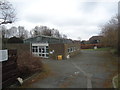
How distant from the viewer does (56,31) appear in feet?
209

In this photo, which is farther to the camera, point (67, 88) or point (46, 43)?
point (46, 43)

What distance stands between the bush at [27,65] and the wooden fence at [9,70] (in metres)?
1.72

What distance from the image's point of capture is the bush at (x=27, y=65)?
34.1ft

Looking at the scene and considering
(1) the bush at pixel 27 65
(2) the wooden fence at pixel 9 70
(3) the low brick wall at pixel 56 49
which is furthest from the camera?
(3) the low brick wall at pixel 56 49

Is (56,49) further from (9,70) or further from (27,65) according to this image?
(9,70)

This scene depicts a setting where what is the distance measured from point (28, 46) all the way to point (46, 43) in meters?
3.85

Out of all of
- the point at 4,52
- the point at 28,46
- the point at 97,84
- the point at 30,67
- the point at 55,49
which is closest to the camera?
the point at 4,52

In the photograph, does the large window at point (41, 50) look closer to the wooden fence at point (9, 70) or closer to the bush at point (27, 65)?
the bush at point (27, 65)

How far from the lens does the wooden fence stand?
7.61m

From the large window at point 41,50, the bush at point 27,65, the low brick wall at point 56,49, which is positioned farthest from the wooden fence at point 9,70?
the large window at point 41,50

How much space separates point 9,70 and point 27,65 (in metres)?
2.59

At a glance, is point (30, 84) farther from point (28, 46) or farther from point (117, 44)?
point (117, 44)

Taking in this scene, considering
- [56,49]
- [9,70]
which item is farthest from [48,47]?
[9,70]

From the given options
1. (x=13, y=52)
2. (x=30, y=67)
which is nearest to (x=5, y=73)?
(x=13, y=52)
